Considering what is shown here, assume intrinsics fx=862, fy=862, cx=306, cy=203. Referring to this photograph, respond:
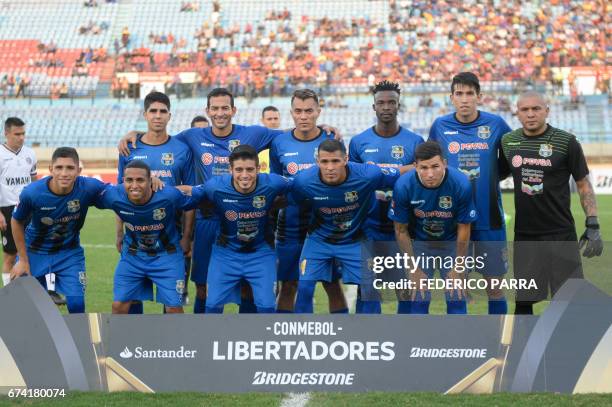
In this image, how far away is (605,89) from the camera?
99.2ft

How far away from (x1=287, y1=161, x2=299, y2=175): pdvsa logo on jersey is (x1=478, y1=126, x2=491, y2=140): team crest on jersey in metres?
1.38

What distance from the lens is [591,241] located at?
18.3 ft

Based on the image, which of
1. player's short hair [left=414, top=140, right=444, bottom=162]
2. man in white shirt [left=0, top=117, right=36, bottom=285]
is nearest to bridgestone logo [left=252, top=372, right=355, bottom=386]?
player's short hair [left=414, top=140, right=444, bottom=162]

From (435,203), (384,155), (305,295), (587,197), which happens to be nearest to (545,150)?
(587,197)

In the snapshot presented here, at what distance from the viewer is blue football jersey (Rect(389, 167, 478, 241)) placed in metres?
5.79

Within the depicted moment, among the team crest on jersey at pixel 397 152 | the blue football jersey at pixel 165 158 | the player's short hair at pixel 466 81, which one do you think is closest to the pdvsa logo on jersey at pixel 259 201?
A: the blue football jersey at pixel 165 158

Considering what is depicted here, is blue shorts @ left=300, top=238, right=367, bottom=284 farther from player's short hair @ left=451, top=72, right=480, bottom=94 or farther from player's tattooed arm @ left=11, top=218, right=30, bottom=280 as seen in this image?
player's tattooed arm @ left=11, top=218, right=30, bottom=280

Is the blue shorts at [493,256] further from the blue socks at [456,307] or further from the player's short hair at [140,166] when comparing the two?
the player's short hair at [140,166]

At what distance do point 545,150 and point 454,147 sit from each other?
66cm

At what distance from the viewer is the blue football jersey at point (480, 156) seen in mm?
6266

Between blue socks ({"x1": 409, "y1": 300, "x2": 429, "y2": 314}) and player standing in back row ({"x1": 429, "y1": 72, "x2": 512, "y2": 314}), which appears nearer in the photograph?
blue socks ({"x1": 409, "y1": 300, "x2": 429, "y2": 314})

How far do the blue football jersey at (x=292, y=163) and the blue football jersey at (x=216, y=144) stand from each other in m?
0.18

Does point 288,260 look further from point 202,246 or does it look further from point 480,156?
point 480,156

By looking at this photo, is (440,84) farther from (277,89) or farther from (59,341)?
(59,341)
